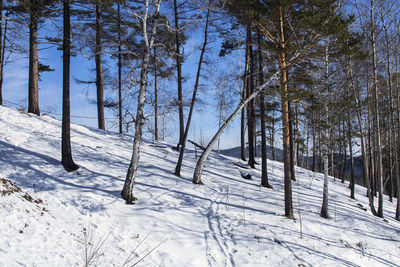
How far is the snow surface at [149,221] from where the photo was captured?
15.6ft

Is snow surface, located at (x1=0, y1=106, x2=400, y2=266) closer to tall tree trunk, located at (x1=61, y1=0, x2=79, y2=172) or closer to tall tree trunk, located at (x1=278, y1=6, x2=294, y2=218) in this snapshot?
tall tree trunk, located at (x1=61, y1=0, x2=79, y2=172)

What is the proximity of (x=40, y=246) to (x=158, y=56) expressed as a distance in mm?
6297

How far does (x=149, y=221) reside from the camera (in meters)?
6.63

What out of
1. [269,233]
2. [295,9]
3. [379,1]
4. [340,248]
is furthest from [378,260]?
[379,1]

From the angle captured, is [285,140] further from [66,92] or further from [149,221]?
[66,92]

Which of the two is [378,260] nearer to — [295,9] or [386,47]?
[295,9]

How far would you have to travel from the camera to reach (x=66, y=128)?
→ 27.3ft

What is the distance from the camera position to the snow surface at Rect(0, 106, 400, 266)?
4.77 m

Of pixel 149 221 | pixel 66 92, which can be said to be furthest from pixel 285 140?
pixel 66 92

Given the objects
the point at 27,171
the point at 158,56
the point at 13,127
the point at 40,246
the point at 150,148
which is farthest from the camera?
the point at 150,148

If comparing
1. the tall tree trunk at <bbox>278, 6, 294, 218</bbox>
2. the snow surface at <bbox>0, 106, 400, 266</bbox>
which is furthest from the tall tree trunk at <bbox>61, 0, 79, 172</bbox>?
the tall tree trunk at <bbox>278, 6, 294, 218</bbox>

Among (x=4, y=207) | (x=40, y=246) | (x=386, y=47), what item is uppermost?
(x=386, y=47)

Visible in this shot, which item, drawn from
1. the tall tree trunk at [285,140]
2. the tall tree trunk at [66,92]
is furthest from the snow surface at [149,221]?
the tall tree trunk at [285,140]

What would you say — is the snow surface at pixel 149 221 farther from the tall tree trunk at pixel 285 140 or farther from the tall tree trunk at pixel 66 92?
the tall tree trunk at pixel 285 140
